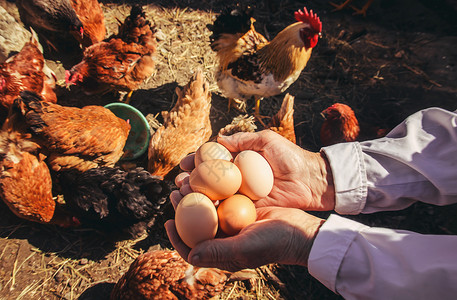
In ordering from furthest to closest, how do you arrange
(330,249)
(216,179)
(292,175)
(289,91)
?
1. (289,91)
2. (292,175)
3. (216,179)
4. (330,249)

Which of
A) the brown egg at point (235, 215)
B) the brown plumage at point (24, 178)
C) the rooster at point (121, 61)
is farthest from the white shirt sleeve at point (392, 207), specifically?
the rooster at point (121, 61)

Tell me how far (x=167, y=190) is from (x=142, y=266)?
0.70m

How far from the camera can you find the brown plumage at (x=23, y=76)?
265 cm

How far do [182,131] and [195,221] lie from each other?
158 cm

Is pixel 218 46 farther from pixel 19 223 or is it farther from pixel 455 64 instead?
pixel 455 64

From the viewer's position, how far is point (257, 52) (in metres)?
3.13

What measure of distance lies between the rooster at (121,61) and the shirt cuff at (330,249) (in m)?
3.03

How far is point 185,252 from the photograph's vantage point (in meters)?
1.43

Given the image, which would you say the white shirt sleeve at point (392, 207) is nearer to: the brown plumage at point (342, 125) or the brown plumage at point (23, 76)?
the brown plumage at point (342, 125)

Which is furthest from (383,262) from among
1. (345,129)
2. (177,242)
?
(345,129)

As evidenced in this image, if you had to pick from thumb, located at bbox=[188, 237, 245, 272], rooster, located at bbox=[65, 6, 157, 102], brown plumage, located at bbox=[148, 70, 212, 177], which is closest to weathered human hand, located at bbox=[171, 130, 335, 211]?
thumb, located at bbox=[188, 237, 245, 272]

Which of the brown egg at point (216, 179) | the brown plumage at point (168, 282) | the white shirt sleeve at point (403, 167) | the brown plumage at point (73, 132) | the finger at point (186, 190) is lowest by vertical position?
the brown plumage at point (168, 282)

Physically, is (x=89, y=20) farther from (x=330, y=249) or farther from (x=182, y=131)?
(x=330, y=249)

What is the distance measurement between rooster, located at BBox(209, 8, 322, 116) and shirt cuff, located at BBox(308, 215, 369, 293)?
2.24 m
